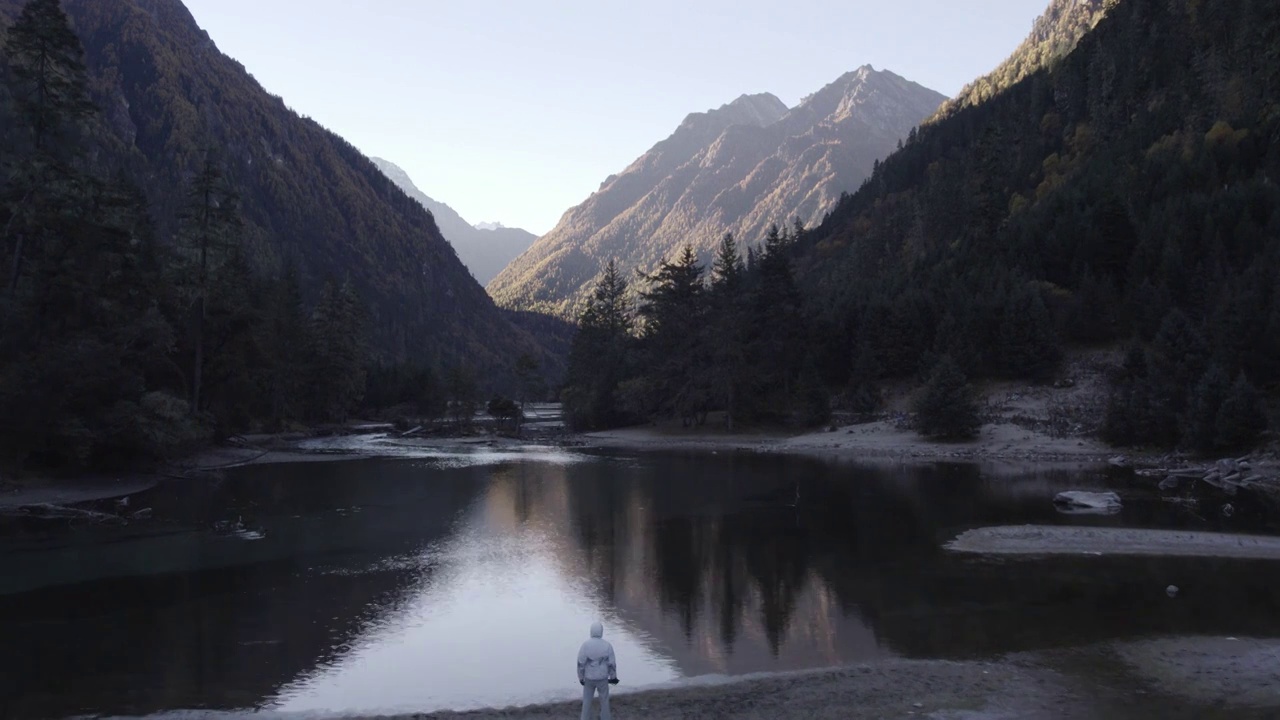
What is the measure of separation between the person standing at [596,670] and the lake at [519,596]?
365 cm

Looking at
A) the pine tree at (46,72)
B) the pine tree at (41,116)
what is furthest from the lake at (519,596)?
the pine tree at (46,72)

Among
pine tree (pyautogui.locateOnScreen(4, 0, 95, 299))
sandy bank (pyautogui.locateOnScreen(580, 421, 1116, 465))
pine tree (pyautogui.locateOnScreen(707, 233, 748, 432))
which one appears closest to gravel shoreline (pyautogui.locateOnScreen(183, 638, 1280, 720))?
pine tree (pyautogui.locateOnScreen(4, 0, 95, 299))

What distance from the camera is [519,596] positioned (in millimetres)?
24156

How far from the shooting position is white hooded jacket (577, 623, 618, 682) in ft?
41.4

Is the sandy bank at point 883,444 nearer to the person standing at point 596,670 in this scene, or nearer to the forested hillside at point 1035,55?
the person standing at point 596,670

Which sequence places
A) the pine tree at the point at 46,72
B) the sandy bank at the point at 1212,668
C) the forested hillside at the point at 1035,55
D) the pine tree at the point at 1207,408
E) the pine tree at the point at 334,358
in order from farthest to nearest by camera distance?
the forested hillside at the point at 1035,55, the pine tree at the point at 334,358, the pine tree at the point at 1207,408, the pine tree at the point at 46,72, the sandy bank at the point at 1212,668

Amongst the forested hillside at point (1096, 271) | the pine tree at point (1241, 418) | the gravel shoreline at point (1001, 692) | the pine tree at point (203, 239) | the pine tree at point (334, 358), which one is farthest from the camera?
the pine tree at point (334, 358)

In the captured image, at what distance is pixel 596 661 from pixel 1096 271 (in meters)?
79.7

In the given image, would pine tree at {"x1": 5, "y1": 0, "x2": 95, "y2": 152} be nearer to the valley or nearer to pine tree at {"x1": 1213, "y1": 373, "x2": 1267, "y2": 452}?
the valley

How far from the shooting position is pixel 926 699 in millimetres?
14969

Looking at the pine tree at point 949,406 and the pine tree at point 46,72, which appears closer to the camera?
the pine tree at point 46,72

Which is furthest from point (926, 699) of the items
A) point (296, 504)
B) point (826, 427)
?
point (826, 427)

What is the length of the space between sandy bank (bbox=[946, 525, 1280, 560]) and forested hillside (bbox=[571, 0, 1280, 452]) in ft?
78.0

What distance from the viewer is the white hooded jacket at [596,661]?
12625 millimetres
